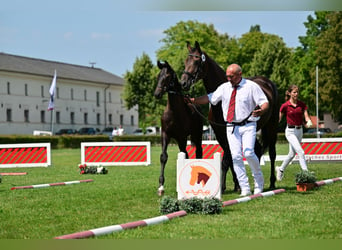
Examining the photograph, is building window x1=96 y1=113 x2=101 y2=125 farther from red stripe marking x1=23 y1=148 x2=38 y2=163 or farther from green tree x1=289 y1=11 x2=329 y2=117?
red stripe marking x1=23 y1=148 x2=38 y2=163

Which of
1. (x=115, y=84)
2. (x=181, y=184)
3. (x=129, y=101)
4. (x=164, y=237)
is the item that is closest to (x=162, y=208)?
(x=181, y=184)

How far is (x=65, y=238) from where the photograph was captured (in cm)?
681

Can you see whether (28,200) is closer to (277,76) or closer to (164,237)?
(164,237)

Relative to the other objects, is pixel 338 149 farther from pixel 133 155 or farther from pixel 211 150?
pixel 133 155

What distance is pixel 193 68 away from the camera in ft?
38.7

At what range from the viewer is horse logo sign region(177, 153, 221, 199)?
9531 mm

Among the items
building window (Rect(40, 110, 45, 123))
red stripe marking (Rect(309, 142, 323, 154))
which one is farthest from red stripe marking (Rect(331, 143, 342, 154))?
building window (Rect(40, 110, 45, 123))

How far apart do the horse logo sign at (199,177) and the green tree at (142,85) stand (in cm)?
6593

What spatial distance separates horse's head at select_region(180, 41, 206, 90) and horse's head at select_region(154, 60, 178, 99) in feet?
2.63

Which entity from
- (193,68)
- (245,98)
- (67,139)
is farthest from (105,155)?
(67,139)

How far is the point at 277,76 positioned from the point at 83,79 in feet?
128

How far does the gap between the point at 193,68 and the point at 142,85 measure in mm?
65100

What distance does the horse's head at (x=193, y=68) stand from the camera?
11.7m

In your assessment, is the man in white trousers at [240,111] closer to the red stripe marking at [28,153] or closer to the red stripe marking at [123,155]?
the red stripe marking at [123,155]
